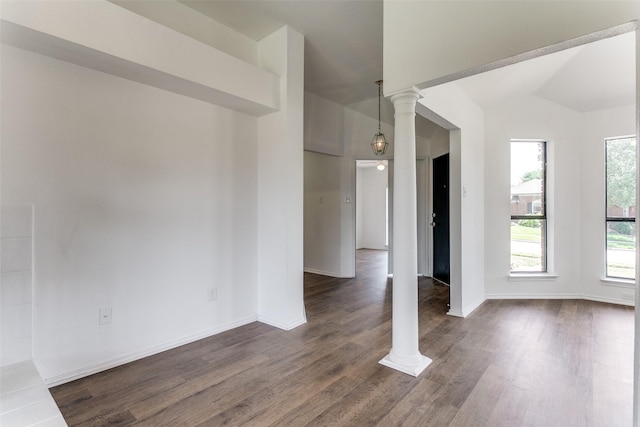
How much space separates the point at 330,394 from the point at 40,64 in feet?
9.52

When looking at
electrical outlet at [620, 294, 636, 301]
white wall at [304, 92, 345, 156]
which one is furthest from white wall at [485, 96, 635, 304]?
white wall at [304, 92, 345, 156]

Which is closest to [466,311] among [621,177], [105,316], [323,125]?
[621,177]

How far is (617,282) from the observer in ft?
13.1

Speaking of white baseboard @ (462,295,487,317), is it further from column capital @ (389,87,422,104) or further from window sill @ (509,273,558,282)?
column capital @ (389,87,422,104)

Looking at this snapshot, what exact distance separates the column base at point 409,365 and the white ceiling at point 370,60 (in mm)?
2768

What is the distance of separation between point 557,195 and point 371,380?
3.88 m

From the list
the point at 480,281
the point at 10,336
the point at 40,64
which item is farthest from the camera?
the point at 480,281

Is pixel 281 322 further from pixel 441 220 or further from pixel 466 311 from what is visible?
pixel 441 220

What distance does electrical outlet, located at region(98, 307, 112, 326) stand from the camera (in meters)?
2.28

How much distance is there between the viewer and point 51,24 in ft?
5.92

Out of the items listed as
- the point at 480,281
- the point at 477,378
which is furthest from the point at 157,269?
the point at 480,281

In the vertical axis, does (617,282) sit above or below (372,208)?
below

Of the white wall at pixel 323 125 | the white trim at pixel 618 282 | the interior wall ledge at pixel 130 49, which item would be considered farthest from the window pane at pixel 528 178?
the interior wall ledge at pixel 130 49

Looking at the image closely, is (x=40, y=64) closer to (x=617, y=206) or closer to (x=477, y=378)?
(x=477, y=378)
